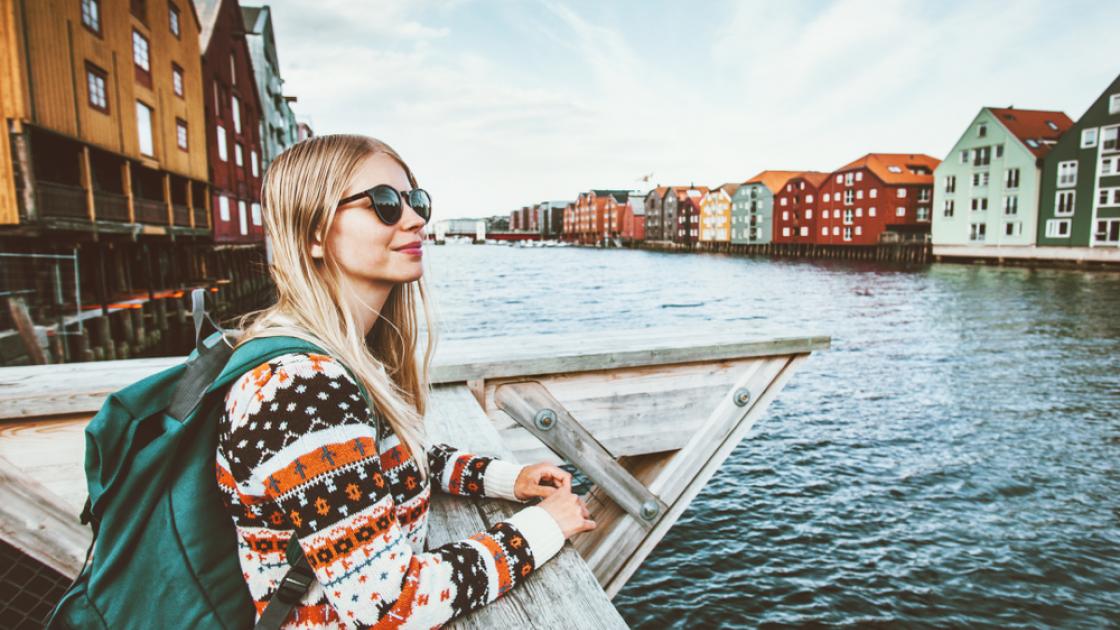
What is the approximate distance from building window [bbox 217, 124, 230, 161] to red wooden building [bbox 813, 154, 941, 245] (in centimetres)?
6613

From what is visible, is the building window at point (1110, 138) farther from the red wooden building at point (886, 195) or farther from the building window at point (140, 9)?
the building window at point (140, 9)

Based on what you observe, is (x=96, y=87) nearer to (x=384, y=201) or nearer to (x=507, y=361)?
(x=507, y=361)

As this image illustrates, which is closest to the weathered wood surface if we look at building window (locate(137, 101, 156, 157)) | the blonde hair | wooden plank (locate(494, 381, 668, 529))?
wooden plank (locate(494, 381, 668, 529))

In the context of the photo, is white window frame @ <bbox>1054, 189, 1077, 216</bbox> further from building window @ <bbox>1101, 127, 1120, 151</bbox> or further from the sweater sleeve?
the sweater sleeve

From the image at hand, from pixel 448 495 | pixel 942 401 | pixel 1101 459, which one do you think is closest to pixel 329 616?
pixel 448 495

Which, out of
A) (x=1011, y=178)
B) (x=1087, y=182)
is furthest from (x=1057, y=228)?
(x=1011, y=178)

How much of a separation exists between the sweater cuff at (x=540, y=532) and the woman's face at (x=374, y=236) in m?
0.75

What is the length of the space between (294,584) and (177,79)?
30543 millimetres

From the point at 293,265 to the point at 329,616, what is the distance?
849 millimetres

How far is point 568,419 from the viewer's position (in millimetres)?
3109

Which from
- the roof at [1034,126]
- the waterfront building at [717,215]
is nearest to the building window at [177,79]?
the roof at [1034,126]

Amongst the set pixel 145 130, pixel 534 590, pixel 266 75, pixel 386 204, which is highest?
pixel 266 75

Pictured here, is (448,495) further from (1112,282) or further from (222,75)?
(1112,282)

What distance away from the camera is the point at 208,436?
135 centimetres
